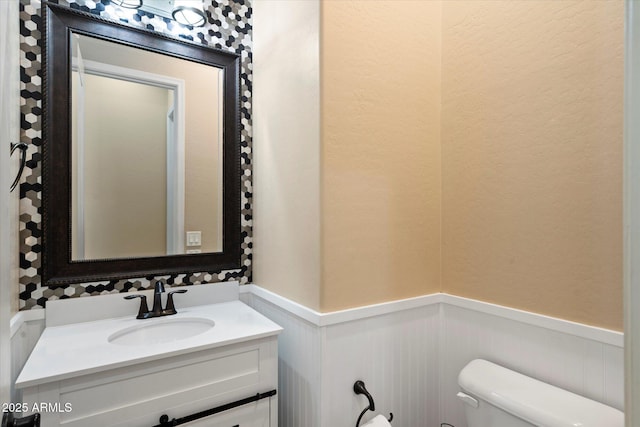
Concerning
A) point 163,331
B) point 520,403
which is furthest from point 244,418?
point 520,403

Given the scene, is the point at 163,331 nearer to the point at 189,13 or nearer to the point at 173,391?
the point at 173,391

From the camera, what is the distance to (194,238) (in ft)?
5.16

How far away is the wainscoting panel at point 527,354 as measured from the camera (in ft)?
3.19

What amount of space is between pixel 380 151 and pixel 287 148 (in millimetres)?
380

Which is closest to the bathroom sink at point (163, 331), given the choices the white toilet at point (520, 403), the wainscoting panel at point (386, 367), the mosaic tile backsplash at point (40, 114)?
the mosaic tile backsplash at point (40, 114)

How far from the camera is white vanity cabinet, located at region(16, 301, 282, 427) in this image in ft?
3.07

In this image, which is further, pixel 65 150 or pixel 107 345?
pixel 65 150

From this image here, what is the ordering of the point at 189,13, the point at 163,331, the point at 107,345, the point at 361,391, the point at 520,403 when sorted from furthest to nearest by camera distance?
the point at 189,13
the point at 163,331
the point at 361,391
the point at 107,345
the point at 520,403

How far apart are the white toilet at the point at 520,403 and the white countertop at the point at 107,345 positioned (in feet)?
2.33

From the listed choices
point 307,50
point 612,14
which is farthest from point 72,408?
point 612,14

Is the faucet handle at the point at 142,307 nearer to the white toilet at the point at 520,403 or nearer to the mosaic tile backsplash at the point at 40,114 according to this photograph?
the mosaic tile backsplash at the point at 40,114

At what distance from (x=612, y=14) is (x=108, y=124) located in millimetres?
1779

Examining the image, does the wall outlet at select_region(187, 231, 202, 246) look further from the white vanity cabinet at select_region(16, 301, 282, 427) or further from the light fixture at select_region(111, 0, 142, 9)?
the light fixture at select_region(111, 0, 142, 9)

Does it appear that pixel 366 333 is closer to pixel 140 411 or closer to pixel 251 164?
pixel 140 411
